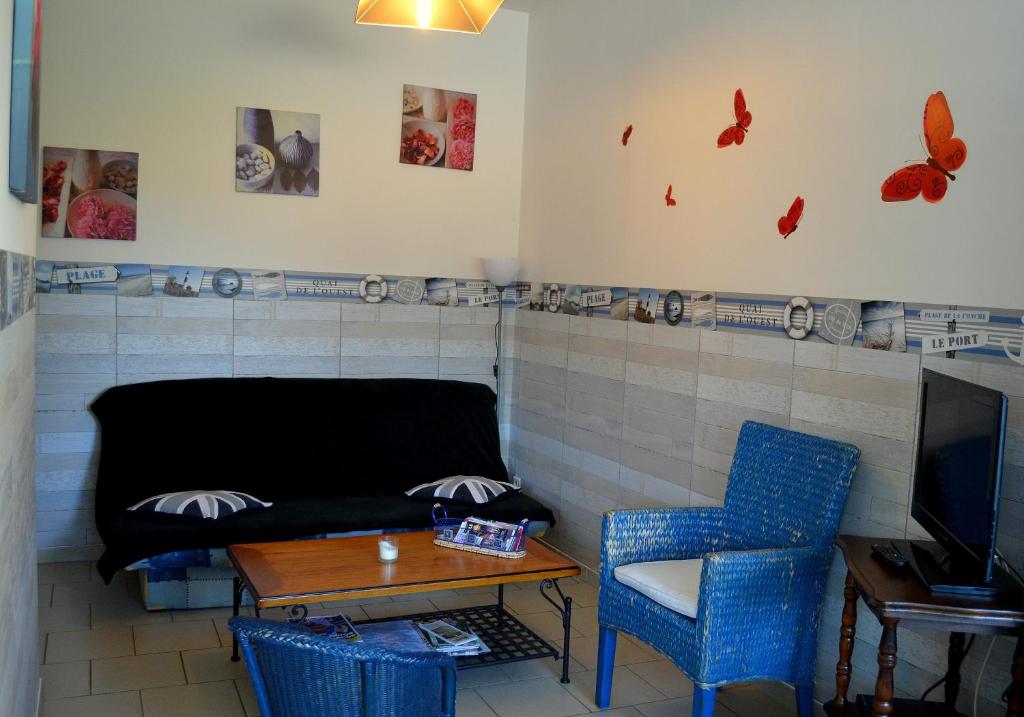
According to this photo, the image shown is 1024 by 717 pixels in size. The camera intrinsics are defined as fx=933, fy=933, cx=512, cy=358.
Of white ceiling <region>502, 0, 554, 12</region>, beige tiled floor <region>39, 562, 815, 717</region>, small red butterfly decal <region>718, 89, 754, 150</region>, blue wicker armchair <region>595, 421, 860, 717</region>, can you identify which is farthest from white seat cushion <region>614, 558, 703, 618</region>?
white ceiling <region>502, 0, 554, 12</region>

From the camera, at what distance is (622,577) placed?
3.27m

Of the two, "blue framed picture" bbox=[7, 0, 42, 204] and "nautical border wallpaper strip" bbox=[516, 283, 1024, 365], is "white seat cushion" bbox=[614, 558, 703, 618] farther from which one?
"blue framed picture" bbox=[7, 0, 42, 204]

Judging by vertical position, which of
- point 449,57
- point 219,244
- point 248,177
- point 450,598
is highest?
point 449,57

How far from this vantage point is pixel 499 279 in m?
5.36

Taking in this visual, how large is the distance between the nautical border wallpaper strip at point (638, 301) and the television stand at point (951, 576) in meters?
0.61

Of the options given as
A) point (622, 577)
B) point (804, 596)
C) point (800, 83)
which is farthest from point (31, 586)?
point (800, 83)

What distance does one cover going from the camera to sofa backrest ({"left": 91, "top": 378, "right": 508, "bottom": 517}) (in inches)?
182

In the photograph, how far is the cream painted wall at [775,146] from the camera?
2.81m

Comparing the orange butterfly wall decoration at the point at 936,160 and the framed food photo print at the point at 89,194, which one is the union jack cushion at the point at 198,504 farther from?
the orange butterfly wall decoration at the point at 936,160

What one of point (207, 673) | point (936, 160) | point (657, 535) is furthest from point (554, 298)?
point (207, 673)

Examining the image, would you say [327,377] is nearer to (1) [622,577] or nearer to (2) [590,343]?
(2) [590,343]

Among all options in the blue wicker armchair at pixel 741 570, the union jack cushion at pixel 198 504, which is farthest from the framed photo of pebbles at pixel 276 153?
the blue wicker armchair at pixel 741 570

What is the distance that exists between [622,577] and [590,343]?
1763mm

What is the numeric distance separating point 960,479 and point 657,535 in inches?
47.4
